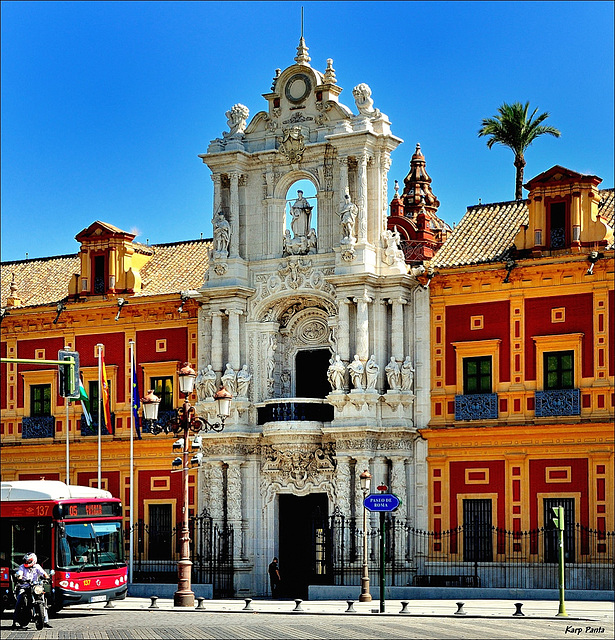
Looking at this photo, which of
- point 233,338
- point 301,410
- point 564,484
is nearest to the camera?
point 564,484

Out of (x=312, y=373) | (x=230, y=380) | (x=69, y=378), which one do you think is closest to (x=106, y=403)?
(x=230, y=380)

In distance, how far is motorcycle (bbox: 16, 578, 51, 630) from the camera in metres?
30.5

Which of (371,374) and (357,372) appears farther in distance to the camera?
(371,374)

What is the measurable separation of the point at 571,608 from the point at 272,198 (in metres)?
18.5

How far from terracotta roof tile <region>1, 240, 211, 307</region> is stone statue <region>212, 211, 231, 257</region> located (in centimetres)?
268

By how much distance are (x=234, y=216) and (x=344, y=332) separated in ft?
19.7

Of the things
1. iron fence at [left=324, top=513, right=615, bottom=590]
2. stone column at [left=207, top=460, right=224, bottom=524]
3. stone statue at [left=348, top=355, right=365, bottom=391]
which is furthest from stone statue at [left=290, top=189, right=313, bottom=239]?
iron fence at [left=324, top=513, right=615, bottom=590]

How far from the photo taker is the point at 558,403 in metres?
40.6

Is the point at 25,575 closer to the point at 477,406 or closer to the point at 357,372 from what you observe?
the point at 357,372

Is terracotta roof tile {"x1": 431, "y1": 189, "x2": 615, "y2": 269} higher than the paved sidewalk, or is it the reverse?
terracotta roof tile {"x1": 431, "y1": 189, "x2": 615, "y2": 269}

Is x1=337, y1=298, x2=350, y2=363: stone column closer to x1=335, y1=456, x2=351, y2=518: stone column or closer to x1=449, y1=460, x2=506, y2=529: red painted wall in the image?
x1=335, y1=456, x2=351, y2=518: stone column

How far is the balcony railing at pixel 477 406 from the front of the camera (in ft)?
137

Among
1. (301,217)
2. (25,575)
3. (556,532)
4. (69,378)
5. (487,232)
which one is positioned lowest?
(556,532)

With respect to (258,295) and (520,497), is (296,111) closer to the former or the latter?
(258,295)
